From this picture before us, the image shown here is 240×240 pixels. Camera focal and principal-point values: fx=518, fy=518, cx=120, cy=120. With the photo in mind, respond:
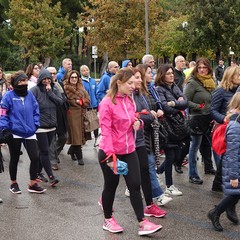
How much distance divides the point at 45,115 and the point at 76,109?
1.54 meters

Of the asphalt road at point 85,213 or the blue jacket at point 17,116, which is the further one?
the blue jacket at point 17,116

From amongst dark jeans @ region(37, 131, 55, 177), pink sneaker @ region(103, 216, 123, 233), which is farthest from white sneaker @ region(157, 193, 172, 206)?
dark jeans @ region(37, 131, 55, 177)

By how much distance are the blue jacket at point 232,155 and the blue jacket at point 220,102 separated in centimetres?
169

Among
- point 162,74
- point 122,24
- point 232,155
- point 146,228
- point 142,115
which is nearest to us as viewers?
point 232,155

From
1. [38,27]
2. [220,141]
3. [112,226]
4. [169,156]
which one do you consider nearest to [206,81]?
[169,156]

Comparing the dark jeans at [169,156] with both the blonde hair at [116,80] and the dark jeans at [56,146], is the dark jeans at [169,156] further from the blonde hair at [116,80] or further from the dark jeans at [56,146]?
the dark jeans at [56,146]

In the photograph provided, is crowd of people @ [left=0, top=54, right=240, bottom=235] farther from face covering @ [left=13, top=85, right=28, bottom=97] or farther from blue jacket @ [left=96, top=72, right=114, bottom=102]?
blue jacket @ [left=96, top=72, right=114, bottom=102]

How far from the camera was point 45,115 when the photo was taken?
8234 mm

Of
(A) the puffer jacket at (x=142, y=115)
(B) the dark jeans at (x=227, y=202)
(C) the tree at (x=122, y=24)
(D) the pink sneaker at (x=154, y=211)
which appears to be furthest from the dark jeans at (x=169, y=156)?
(C) the tree at (x=122, y=24)

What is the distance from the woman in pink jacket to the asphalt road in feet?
1.58

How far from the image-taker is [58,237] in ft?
18.3

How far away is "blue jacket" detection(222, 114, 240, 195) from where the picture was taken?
17.6 feet

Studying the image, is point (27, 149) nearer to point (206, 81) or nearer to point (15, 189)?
point (15, 189)

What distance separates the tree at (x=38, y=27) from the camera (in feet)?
130
